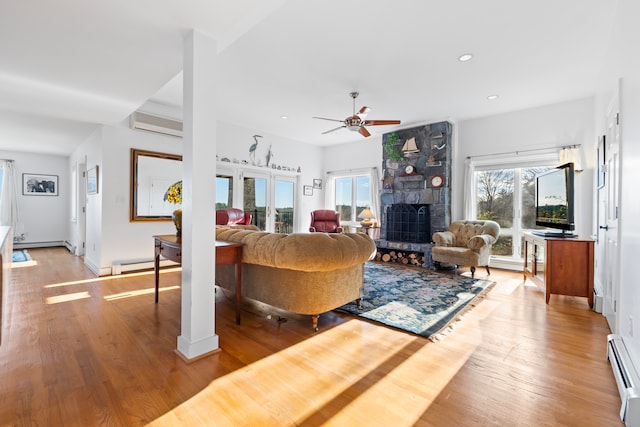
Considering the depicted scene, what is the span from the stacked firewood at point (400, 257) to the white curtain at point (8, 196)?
8.42 metres

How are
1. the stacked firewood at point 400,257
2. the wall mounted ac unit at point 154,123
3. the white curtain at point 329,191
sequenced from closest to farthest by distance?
the wall mounted ac unit at point 154,123
the stacked firewood at point 400,257
the white curtain at point 329,191

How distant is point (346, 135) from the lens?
6699mm

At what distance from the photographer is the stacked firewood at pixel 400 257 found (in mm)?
5219

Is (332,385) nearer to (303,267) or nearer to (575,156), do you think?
(303,267)

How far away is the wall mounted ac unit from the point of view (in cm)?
447

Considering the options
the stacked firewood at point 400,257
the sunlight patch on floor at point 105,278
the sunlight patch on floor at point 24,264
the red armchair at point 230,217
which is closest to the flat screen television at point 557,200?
the stacked firewood at point 400,257

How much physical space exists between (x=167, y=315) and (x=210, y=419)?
1.66 meters

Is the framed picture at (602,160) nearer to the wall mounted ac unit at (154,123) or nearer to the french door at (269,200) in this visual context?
the french door at (269,200)

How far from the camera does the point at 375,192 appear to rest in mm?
6797

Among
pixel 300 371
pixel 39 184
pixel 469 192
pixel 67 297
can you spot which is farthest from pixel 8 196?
pixel 469 192

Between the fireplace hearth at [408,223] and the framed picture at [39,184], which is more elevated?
the framed picture at [39,184]

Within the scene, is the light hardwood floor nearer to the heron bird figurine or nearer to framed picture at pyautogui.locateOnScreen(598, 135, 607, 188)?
framed picture at pyautogui.locateOnScreen(598, 135, 607, 188)

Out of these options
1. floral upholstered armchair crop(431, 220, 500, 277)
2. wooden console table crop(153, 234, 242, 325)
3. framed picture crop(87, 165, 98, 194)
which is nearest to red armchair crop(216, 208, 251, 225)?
framed picture crop(87, 165, 98, 194)

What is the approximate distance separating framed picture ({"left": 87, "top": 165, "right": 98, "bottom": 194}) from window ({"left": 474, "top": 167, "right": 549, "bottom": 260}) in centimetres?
665
